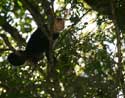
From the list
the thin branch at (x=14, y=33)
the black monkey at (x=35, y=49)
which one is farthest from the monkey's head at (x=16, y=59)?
the thin branch at (x=14, y=33)

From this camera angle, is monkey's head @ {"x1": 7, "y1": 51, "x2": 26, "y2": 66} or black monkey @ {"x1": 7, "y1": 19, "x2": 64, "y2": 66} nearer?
black monkey @ {"x1": 7, "y1": 19, "x2": 64, "y2": 66}

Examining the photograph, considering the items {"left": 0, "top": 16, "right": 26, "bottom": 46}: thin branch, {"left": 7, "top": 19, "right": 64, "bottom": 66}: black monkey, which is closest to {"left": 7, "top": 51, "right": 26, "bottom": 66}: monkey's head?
{"left": 7, "top": 19, "right": 64, "bottom": 66}: black monkey

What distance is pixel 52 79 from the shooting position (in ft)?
15.1

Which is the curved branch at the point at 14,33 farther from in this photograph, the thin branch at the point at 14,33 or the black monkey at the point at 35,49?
the black monkey at the point at 35,49

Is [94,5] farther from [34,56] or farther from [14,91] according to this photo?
[14,91]

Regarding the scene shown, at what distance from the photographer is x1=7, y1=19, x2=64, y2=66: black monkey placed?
16.5 feet

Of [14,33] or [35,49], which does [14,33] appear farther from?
[35,49]

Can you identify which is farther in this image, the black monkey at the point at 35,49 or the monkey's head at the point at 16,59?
the monkey's head at the point at 16,59

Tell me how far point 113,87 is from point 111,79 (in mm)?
363

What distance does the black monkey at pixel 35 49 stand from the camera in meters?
5.03

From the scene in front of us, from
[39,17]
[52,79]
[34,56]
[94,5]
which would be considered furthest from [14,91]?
[94,5]

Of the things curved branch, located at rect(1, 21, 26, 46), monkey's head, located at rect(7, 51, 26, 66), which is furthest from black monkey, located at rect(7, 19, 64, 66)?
curved branch, located at rect(1, 21, 26, 46)

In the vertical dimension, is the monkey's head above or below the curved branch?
below

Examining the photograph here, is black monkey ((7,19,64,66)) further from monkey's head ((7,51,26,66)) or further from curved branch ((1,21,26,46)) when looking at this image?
curved branch ((1,21,26,46))
